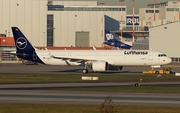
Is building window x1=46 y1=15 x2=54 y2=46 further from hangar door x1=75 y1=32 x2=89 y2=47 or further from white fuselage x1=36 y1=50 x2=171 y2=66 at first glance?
white fuselage x1=36 y1=50 x2=171 y2=66

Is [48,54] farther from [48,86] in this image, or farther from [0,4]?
[0,4]

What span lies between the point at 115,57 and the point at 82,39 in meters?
83.0

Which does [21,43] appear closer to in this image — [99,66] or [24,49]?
[24,49]

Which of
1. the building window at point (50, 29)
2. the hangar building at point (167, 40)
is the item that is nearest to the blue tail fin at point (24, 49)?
the hangar building at point (167, 40)

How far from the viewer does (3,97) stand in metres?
42.4

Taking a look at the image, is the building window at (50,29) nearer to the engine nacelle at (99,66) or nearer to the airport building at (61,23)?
the airport building at (61,23)

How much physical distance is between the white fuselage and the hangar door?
7958 cm

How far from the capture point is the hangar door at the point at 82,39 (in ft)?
528

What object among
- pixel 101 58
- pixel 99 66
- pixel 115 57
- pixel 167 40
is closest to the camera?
pixel 99 66

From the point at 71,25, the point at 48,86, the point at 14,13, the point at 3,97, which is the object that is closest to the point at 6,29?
the point at 14,13

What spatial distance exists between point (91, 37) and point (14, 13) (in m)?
25.5

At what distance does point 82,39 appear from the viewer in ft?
532

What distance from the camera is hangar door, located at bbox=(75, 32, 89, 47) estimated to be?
161 metres

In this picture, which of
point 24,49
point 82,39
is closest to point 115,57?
point 24,49
